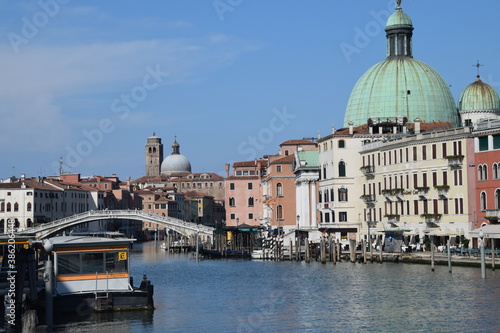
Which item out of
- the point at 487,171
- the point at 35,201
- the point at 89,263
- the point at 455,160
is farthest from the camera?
the point at 35,201

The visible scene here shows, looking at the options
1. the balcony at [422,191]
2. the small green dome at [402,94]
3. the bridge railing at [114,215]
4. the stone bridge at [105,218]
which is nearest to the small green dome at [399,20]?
the small green dome at [402,94]

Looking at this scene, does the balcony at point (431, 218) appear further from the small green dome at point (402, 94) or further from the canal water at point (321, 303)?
the small green dome at point (402, 94)

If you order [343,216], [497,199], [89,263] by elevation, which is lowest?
[89,263]

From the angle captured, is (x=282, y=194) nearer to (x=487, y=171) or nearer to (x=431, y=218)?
(x=431, y=218)

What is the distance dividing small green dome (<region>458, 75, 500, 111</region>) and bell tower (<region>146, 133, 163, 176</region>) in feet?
404

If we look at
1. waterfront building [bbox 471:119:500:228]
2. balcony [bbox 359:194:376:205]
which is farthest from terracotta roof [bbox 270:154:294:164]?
waterfront building [bbox 471:119:500:228]

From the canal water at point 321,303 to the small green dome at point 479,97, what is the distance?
74.3 ft

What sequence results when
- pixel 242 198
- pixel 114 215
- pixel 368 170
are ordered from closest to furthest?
pixel 368 170 → pixel 114 215 → pixel 242 198

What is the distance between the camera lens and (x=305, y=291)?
1287 inches

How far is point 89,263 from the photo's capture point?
25.8 meters

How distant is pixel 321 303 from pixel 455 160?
1758cm

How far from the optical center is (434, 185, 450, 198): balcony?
45.2 metres

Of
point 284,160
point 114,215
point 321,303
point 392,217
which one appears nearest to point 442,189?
point 392,217

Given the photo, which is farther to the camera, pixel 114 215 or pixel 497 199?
pixel 114 215
